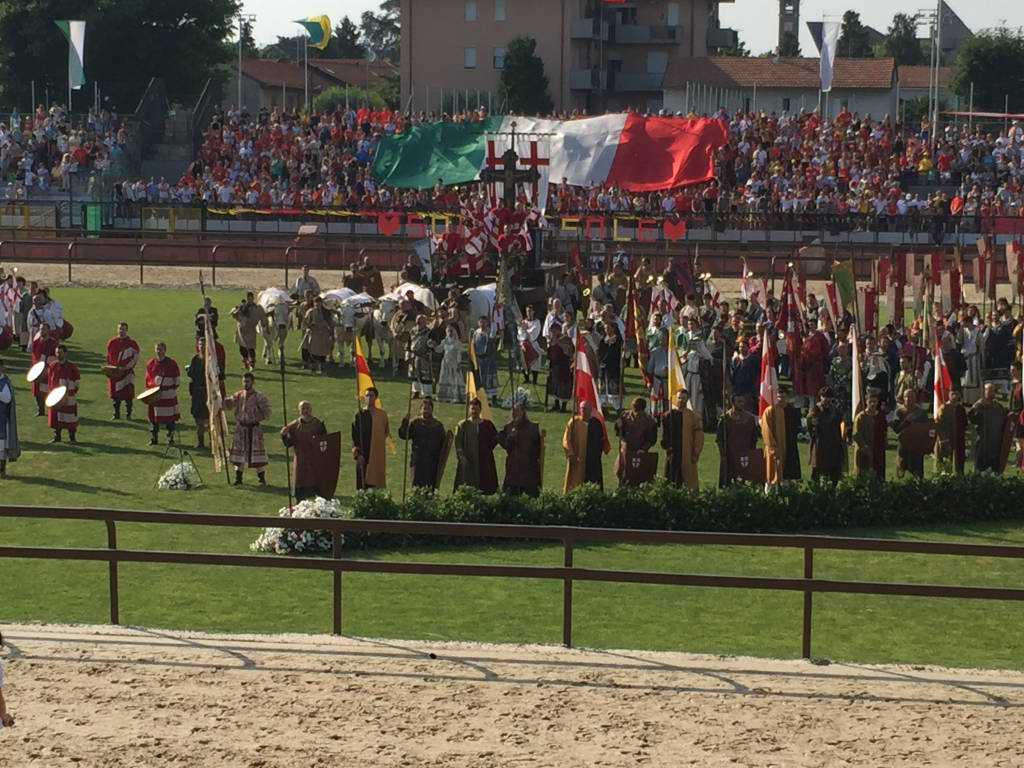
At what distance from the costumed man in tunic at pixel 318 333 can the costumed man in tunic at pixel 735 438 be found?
1003cm

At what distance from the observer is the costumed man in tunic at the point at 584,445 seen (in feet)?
57.8

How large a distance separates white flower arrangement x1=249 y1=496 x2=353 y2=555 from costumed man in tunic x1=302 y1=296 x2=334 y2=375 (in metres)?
11.2

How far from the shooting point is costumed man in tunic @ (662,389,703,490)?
17.8 meters

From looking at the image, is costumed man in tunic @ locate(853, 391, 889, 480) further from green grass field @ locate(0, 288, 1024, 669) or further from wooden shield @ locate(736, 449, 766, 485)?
green grass field @ locate(0, 288, 1024, 669)

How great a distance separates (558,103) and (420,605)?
73368 mm

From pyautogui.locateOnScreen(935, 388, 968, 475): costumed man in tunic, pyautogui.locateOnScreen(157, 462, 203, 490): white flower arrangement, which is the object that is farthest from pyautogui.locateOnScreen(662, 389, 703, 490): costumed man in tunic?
pyautogui.locateOnScreen(157, 462, 203, 490): white flower arrangement

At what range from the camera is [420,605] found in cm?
1380

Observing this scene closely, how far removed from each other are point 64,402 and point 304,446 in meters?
5.44

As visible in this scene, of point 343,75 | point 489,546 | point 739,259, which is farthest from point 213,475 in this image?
point 343,75

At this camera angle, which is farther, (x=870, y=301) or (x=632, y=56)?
(x=632, y=56)

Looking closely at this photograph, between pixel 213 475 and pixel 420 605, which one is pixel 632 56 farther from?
pixel 420 605

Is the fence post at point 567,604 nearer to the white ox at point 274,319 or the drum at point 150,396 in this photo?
the drum at point 150,396

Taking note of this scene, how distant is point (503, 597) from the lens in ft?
46.4

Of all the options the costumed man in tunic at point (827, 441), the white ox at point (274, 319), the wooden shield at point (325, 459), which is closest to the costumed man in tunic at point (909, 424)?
the costumed man in tunic at point (827, 441)
